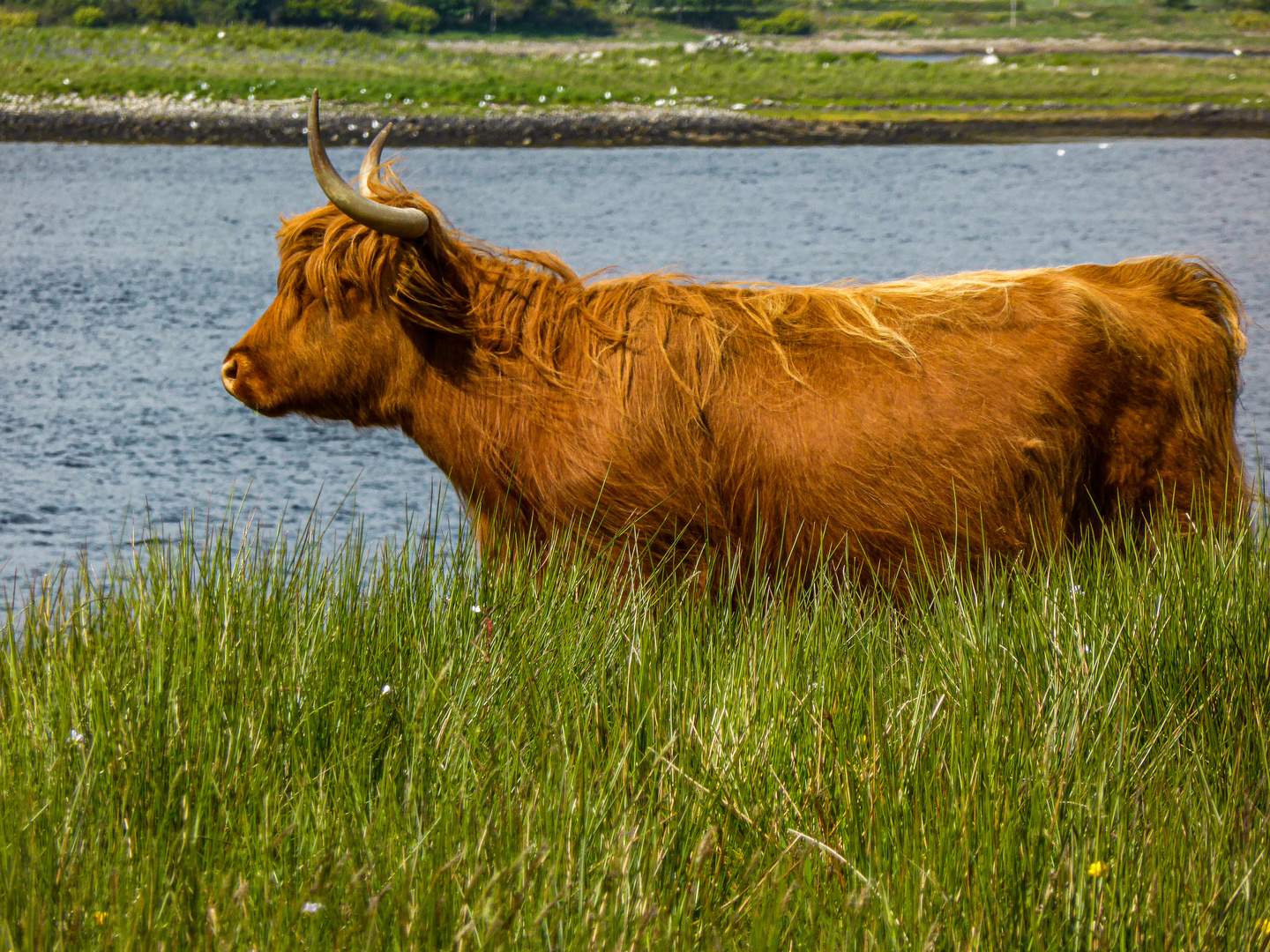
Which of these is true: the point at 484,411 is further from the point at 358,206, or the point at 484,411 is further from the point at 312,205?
the point at 312,205

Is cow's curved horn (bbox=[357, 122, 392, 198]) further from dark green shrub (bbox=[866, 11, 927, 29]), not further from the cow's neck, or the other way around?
dark green shrub (bbox=[866, 11, 927, 29])

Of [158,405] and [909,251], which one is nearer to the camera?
[158,405]

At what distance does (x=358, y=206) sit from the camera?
332cm

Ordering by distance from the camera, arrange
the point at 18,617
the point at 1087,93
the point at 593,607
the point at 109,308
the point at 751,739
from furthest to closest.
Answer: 1. the point at 1087,93
2. the point at 109,308
3. the point at 18,617
4. the point at 593,607
5. the point at 751,739

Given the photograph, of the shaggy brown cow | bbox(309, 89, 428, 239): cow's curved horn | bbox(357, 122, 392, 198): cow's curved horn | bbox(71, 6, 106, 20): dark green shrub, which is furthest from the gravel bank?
bbox(71, 6, 106, 20): dark green shrub

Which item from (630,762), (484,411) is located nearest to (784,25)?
(484,411)

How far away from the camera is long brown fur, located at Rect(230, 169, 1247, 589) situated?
3424 millimetres

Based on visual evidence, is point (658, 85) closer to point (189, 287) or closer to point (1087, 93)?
point (1087, 93)

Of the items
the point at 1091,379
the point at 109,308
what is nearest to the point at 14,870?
the point at 1091,379

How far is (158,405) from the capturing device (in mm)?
9703

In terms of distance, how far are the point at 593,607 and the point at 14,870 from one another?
1.56 meters

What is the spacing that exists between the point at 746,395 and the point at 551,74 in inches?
1548

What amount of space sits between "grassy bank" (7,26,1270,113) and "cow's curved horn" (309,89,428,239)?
3008 cm

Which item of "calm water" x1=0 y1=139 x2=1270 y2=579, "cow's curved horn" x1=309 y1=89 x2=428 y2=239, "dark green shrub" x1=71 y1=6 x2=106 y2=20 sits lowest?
"calm water" x1=0 y1=139 x2=1270 y2=579
